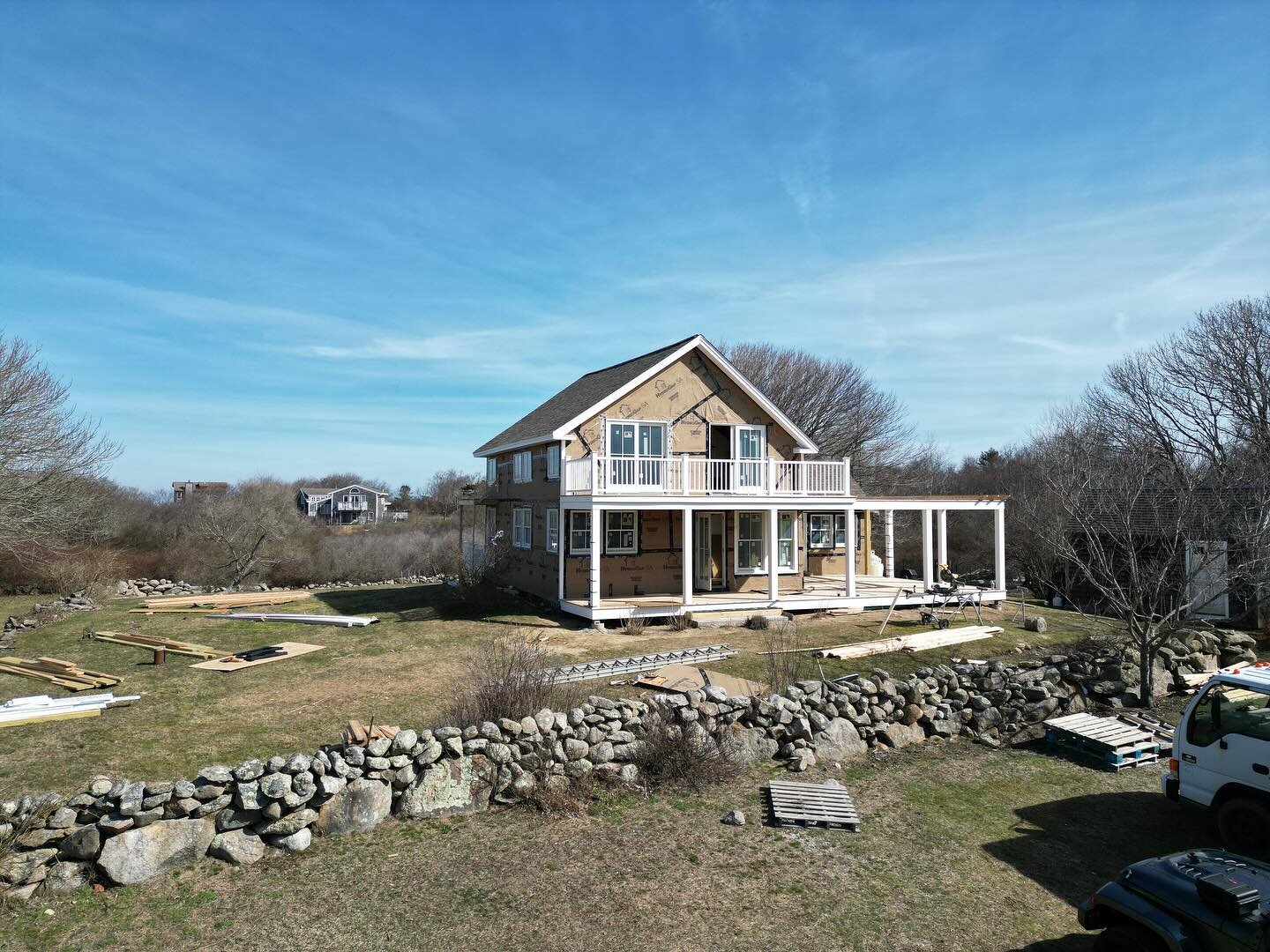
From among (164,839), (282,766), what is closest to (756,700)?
(282,766)

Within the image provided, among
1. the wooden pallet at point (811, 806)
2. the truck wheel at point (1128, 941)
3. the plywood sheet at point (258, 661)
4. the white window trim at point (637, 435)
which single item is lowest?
the wooden pallet at point (811, 806)

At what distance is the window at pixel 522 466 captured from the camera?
22875 millimetres

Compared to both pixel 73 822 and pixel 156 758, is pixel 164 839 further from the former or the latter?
pixel 156 758

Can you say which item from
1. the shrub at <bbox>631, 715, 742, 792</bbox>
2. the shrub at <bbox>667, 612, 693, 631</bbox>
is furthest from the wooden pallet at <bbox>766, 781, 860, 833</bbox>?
the shrub at <bbox>667, 612, 693, 631</bbox>

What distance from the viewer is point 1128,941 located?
17.1ft

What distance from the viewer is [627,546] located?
20.7m

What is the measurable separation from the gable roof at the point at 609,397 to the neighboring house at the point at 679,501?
2.4 inches

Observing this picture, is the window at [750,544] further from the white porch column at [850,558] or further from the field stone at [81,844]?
the field stone at [81,844]

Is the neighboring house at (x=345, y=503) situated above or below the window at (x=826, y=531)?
above

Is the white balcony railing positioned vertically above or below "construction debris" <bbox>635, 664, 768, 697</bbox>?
Answer: above

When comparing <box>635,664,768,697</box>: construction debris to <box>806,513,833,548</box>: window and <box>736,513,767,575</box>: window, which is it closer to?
<box>736,513,767,575</box>: window

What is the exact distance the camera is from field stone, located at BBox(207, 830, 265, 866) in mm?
7070

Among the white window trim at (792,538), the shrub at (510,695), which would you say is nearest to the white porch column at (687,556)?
the white window trim at (792,538)

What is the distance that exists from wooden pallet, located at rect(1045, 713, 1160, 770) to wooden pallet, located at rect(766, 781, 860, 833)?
4.55 metres
